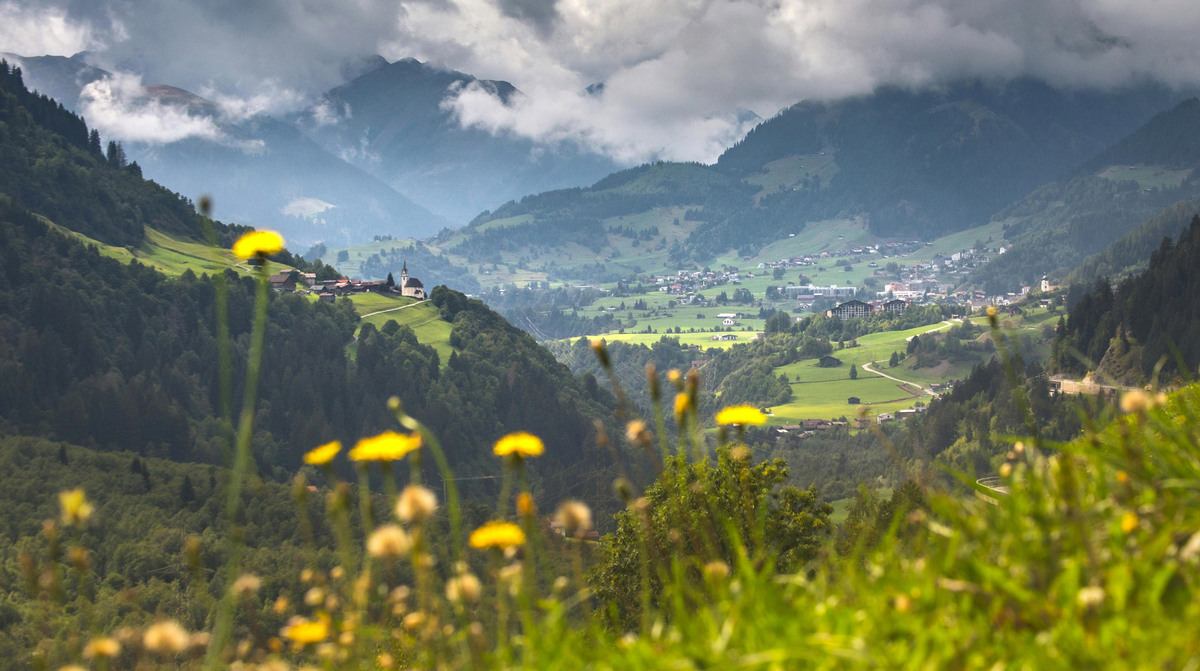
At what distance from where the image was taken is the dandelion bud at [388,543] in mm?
2487

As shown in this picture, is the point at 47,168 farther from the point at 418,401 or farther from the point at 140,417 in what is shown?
the point at 418,401

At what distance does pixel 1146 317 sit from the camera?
12088 centimetres

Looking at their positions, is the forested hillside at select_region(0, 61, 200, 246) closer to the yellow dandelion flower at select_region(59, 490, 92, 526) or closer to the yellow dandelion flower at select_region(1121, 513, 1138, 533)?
the yellow dandelion flower at select_region(59, 490, 92, 526)

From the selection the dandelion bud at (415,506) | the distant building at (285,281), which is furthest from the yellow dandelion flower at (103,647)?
the distant building at (285,281)

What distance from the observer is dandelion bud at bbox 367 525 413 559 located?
8.16 feet

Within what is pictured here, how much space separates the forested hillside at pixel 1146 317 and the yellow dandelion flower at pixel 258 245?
118 metres

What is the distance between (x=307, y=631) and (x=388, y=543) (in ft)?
2.24

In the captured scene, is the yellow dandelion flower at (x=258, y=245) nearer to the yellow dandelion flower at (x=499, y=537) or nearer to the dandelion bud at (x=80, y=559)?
the dandelion bud at (x=80, y=559)

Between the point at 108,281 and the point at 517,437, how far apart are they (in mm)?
169213

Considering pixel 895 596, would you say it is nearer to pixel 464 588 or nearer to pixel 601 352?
pixel 464 588

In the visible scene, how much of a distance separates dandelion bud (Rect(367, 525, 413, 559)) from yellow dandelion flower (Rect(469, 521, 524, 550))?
0.35m

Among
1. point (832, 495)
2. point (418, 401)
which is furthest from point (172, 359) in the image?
point (832, 495)

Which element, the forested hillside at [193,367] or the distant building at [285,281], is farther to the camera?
the distant building at [285,281]

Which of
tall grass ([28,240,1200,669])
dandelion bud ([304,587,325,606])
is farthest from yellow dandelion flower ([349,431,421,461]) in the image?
dandelion bud ([304,587,325,606])
